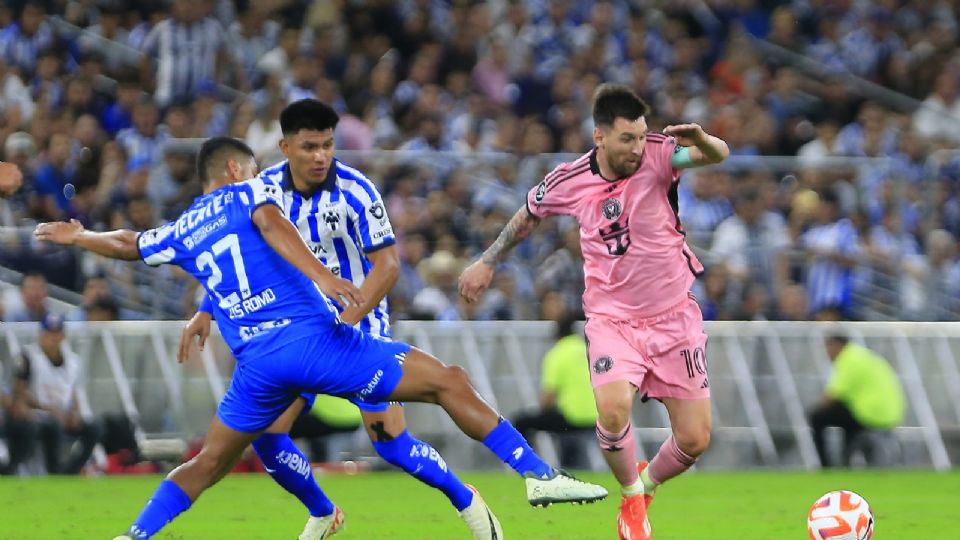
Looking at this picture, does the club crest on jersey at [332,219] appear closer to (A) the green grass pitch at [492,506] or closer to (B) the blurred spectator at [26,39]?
(A) the green grass pitch at [492,506]

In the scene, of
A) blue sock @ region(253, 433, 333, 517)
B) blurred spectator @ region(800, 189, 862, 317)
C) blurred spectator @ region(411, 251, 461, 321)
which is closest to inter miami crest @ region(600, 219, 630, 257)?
blue sock @ region(253, 433, 333, 517)

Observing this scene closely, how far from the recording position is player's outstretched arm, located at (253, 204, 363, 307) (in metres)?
8.66

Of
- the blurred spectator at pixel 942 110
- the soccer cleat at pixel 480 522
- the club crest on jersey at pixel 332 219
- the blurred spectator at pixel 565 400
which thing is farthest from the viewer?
Answer: the blurred spectator at pixel 942 110

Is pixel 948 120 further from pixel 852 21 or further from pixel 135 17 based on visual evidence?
pixel 135 17

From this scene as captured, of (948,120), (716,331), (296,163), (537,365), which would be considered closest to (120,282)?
(537,365)

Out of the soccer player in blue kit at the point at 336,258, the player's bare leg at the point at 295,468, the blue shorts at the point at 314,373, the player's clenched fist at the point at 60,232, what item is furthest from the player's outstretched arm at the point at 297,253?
the player's bare leg at the point at 295,468

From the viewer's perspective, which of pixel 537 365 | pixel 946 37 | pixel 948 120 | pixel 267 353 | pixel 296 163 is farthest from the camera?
pixel 946 37

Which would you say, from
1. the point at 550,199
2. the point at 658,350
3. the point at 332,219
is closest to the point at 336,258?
the point at 332,219

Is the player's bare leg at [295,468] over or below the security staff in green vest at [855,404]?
over

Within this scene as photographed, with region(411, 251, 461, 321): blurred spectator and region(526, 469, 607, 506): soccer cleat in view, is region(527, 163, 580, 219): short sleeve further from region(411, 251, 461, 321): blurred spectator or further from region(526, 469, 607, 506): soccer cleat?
region(411, 251, 461, 321): blurred spectator

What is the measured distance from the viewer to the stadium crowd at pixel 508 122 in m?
18.3

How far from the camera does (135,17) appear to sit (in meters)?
22.0

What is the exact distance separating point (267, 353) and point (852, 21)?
16929mm

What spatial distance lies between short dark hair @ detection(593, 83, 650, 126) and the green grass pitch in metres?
2.82
